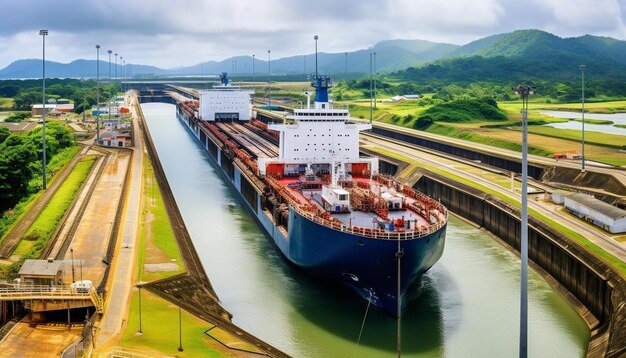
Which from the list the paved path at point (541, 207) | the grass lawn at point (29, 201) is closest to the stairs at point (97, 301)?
the grass lawn at point (29, 201)

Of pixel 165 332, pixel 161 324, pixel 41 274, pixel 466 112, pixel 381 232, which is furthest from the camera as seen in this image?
pixel 466 112

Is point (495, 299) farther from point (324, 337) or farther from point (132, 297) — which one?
point (132, 297)

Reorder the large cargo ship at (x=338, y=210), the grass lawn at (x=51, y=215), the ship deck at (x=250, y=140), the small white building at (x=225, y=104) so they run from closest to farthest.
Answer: the large cargo ship at (x=338, y=210) < the grass lawn at (x=51, y=215) < the ship deck at (x=250, y=140) < the small white building at (x=225, y=104)

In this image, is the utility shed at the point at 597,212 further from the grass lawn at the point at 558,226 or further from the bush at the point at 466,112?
the bush at the point at 466,112

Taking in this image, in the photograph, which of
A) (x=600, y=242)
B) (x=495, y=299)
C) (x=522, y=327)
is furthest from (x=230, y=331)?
(x=600, y=242)

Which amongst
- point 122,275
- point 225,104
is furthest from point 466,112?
point 122,275

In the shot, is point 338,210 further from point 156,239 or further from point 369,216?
point 156,239
